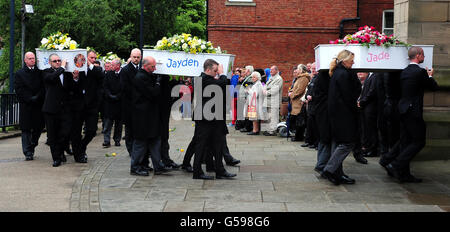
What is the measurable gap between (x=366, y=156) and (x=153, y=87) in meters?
5.03

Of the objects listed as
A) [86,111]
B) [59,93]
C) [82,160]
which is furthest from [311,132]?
[59,93]

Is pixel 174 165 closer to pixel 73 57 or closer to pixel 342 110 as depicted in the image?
pixel 73 57

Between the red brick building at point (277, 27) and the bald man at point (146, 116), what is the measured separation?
1575 centimetres

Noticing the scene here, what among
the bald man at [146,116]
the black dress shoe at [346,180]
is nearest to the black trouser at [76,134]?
the bald man at [146,116]

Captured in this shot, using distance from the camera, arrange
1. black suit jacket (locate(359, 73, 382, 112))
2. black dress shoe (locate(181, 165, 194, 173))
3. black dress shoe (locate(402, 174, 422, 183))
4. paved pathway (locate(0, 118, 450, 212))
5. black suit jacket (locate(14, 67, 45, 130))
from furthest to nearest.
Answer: black suit jacket (locate(359, 73, 382, 112)), black suit jacket (locate(14, 67, 45, 130)), black dress shoe (locate(181, 165, 194, 173)), black dress shoe (locate(402, 174, 422, 183)), paved pathway (locate(0, 118, 450, 212))

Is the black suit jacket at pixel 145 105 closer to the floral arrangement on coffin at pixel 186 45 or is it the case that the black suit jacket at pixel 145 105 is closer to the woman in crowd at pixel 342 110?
the floral arrangement on coffin at pixel 186 45

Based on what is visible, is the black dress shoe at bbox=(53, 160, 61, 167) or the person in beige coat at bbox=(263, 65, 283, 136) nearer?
the black dress shoe at bbox=(53, 160, 61, 167)

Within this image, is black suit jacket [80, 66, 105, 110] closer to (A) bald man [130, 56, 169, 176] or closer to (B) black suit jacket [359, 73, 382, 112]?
(A) bald man [130, 56, 169, 176]

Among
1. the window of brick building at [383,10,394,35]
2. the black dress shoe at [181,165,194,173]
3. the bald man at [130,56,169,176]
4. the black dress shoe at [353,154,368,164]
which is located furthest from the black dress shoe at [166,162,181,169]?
the window of brick building at [383,10,394,35]

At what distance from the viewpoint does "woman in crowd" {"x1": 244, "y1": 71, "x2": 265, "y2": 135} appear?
53.2 feet

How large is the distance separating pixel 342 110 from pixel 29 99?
19.6ft

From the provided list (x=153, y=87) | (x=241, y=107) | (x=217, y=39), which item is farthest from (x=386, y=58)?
(x=217, y=39)

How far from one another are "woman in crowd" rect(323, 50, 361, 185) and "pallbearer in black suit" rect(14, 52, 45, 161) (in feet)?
18.6

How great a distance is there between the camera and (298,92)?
1448cm
